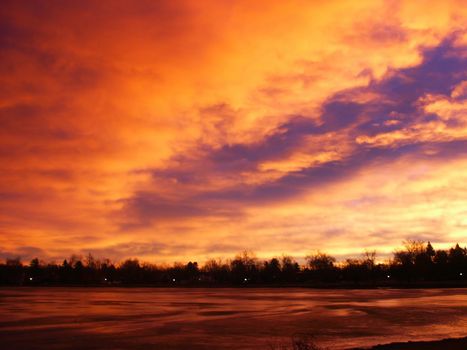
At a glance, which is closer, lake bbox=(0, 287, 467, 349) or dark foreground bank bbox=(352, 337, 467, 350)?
dark foreground bank bbox=(352, 337, 467, 350)

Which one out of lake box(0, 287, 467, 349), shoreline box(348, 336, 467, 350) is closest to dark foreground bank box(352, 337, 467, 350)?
shoreline box(348, 336, 467, 350)

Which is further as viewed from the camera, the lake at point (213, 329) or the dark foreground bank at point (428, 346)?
the lake at point (213, 329)

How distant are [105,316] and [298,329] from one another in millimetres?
14285

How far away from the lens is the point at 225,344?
2144 cm

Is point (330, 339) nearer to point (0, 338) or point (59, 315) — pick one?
point (0, 338)

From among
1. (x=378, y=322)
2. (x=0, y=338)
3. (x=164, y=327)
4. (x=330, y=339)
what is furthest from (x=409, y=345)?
(x=0, y=338)

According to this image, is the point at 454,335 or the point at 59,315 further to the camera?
the point at 59,315

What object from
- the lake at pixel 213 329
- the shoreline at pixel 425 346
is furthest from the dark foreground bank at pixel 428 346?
the lake at pixel 213 329

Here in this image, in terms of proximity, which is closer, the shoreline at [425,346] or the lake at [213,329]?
the shoreline at [425,346]

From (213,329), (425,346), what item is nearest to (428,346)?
(425,346)

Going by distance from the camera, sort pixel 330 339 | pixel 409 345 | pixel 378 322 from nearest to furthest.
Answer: pixel 409 345 < pixel 330 339 < pixel 378 322

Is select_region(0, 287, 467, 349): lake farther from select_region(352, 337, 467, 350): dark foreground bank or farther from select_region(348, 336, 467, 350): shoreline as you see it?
Result: select_region(352, 337, 467, 350): dark foreground bank

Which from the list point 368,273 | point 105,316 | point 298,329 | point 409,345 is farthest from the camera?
point 368,273

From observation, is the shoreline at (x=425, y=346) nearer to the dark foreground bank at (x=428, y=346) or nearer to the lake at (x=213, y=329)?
the dark foreground bank at (x=428, y=346)
